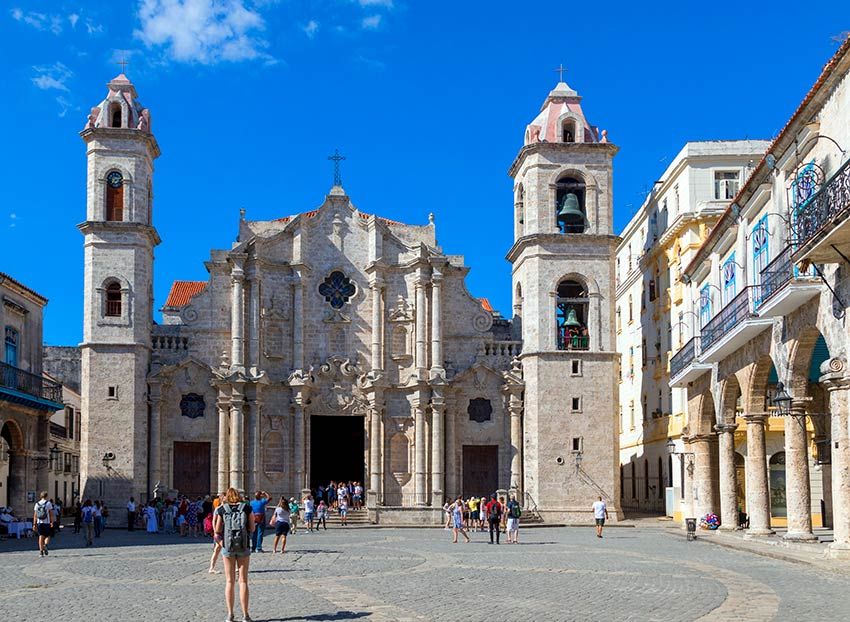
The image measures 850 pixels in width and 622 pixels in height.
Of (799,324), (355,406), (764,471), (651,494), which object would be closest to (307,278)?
(355,406)

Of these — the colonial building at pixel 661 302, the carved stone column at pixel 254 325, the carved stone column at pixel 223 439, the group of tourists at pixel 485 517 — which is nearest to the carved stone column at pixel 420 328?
the group of tourists at pixel 485 517

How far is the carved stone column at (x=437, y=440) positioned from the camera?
152ft

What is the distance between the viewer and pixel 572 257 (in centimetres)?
4675

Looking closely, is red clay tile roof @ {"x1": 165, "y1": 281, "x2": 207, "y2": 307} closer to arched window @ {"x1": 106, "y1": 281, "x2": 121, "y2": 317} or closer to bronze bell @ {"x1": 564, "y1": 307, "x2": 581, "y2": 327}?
arched window @ {"x1": 106, "y1": 281, "x2": 121, "y2": 317}

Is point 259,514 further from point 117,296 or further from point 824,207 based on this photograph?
point 117,296

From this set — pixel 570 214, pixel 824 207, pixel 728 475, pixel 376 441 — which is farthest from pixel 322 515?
pixel 824 207

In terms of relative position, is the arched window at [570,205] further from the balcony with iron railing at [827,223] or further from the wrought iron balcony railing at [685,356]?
the balcony with iron railing at [827,223]

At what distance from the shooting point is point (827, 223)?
19.4m

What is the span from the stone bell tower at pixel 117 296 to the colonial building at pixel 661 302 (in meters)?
20.4

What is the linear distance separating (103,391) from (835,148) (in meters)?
30.4

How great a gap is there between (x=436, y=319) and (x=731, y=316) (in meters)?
19.1

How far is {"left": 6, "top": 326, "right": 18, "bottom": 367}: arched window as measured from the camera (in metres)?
40.1

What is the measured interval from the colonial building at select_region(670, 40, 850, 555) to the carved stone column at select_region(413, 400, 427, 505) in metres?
11.5

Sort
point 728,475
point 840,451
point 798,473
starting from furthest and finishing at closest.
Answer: point 728,475
point 798,473
point 840,451
